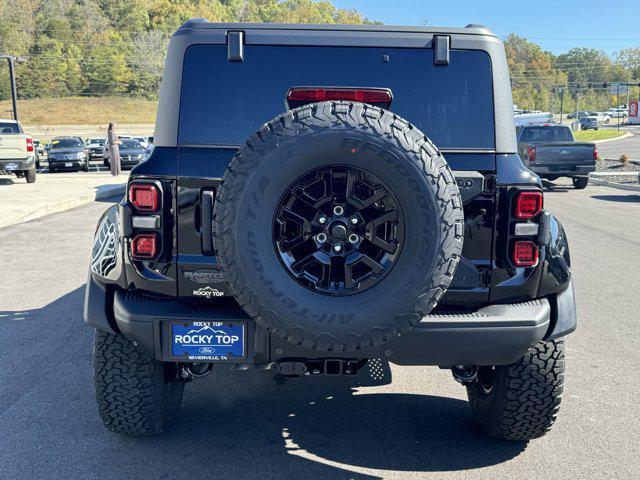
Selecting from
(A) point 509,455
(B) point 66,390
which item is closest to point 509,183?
(A) point 509,455

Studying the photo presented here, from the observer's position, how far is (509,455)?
3604 mm

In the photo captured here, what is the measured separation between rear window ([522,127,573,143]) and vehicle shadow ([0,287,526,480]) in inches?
728

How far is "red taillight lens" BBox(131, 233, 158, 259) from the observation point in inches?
124

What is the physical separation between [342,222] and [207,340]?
0.85m

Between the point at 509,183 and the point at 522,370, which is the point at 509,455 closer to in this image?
the point at 522,370

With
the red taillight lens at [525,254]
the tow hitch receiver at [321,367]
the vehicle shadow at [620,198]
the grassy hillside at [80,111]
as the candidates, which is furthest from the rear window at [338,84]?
the grassy hillside at [80,111]

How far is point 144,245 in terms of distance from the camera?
315 cm

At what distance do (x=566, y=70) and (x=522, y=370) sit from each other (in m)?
190

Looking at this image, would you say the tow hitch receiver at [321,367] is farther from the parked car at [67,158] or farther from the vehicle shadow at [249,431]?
the parked car at [67,158]

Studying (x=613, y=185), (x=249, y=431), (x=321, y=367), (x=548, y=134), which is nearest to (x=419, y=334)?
(x=321, y=367)

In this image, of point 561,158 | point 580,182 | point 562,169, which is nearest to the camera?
point 561,158

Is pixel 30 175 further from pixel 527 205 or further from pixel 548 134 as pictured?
pixel 527 205

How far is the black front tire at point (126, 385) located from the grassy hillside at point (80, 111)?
327 ft

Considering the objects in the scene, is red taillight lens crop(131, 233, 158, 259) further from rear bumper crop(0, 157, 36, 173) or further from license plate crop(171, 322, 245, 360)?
rear bumper crop(0, 157, 36, 173)
